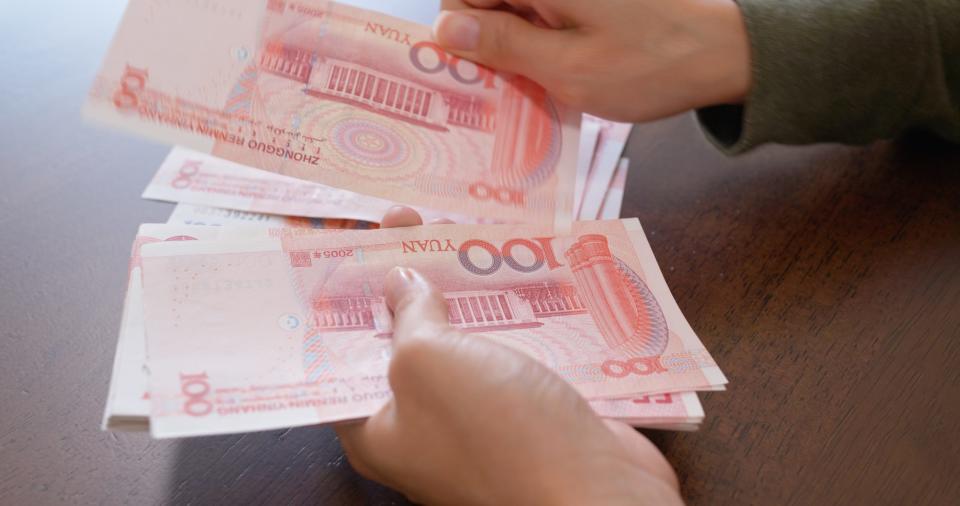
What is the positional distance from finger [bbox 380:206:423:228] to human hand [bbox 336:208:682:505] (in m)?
0.20

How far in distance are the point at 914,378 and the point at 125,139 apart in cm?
77

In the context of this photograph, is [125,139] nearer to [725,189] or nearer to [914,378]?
[725,189]

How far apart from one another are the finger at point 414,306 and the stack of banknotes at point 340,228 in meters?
0.03

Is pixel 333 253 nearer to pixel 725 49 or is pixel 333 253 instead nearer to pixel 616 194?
pixel 616 194

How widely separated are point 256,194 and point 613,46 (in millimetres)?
366

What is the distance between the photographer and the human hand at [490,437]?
48 cm

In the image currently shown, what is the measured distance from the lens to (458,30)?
2.43 feet

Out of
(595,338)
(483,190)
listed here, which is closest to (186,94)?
(483,190)

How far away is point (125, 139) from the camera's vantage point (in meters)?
0.83

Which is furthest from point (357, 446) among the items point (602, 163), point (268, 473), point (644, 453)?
point (602, 163)

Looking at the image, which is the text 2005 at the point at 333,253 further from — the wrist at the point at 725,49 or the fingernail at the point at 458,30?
the wrist at the point at 725,49

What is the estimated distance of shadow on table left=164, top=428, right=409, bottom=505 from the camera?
0.53 m

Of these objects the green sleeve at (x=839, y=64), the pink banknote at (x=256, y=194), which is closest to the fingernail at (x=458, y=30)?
the pink banknote at (x=256, y=194)

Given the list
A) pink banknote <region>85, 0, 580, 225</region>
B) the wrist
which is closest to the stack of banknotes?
pink banknote <region>85, 0, 580, 225</region>
